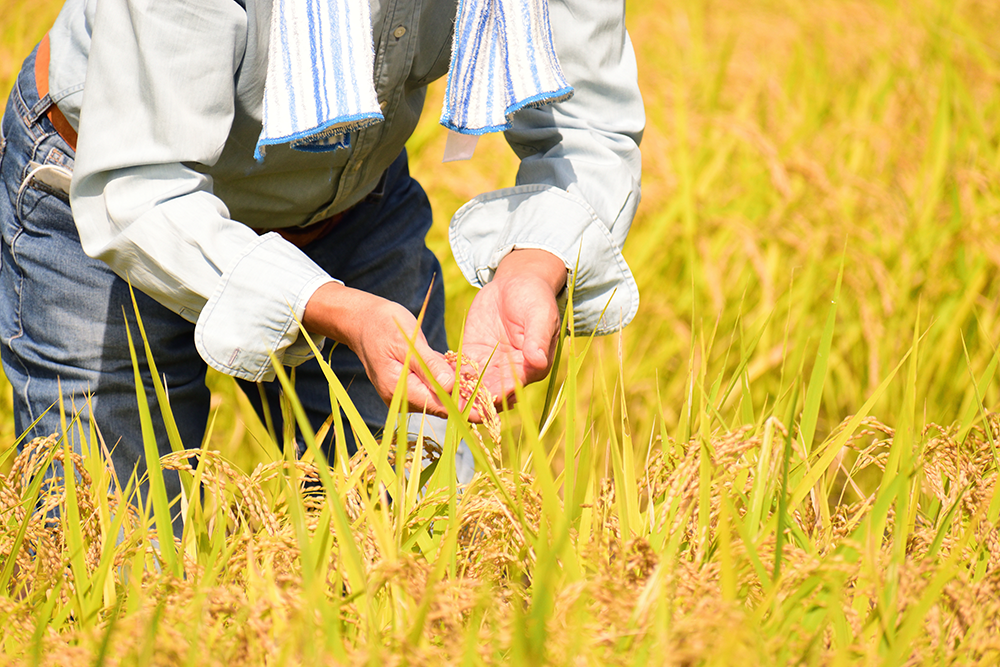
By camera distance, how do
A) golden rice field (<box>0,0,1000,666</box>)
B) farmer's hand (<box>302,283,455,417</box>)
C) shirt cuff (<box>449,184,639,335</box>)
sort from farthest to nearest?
shirt cuff (<box>449,184,639,335</box>), farmer's hand (<box>302,283,455,417</box>), golden rice field (<box>0,0,1000,666</box>)

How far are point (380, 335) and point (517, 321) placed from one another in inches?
6.8

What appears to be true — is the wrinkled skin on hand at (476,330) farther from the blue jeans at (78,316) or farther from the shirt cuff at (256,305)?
the blue jeans at (78,316)

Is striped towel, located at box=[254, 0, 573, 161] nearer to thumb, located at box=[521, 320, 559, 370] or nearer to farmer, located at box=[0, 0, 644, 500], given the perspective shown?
farmer, located at box=[0, 0, 644, 500]

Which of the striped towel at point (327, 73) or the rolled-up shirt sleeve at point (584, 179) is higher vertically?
the striped towel at point (327, 73)


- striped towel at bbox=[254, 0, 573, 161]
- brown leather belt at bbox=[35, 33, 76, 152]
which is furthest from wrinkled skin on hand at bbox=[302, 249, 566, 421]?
brown leather belt at bbox=[35, 33, 76, 152]

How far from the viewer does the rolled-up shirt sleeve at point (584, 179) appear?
1.05 meters

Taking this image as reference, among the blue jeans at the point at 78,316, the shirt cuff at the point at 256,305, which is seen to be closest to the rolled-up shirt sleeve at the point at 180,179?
the shirt cuff at the point at 256,305

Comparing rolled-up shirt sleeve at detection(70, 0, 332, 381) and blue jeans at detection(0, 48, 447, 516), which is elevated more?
rolled-up shirt sleeve at detection(70, 0, 332, 381)

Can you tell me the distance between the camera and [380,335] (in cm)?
82

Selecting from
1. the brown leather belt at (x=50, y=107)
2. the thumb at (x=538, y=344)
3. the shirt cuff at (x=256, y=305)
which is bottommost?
the thumb at (x=538, y=344)

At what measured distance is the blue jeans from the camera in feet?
3.56

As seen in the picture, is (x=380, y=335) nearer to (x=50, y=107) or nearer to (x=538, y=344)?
(x=538, y=344)

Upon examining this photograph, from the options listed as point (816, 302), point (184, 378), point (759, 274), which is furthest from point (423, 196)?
point (816, 302)

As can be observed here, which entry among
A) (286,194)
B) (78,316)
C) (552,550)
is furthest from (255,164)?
(552,550)
